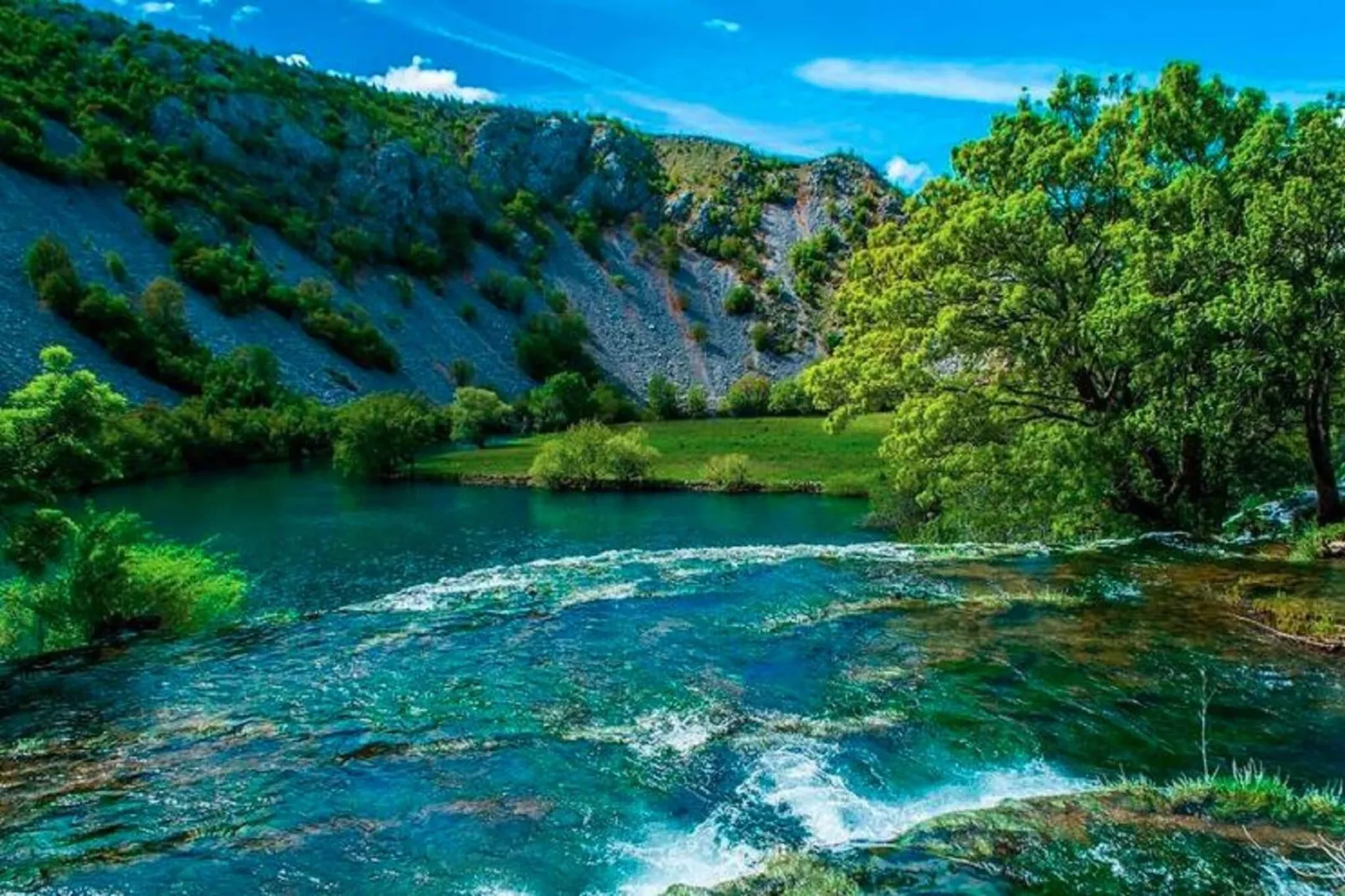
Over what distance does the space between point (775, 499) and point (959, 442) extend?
4427cm

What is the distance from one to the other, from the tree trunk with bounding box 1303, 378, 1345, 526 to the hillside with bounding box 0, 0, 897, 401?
10307 centimetres

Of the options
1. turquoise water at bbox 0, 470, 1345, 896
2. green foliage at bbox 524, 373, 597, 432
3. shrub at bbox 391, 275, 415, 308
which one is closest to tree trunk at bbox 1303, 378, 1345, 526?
turquoise water at bbox 0, 470, 1345, 896

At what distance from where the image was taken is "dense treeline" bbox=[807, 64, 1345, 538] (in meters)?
23.8

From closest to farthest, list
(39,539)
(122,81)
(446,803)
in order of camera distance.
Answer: (446,803), (39,539), (122,81)

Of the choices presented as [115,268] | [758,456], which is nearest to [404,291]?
[115,268]

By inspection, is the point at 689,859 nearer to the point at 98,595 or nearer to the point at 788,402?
the point at 98,595

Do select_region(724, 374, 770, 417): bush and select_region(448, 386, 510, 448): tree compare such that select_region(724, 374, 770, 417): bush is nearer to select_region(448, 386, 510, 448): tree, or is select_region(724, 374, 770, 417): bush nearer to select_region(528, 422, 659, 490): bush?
select_region(448, 386, 510, 448): tree

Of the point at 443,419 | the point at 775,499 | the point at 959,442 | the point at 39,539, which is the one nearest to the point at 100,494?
the point at 443,419

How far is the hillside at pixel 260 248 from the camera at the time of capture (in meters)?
115

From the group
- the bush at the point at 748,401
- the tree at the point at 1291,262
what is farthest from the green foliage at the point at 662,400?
the tree at the point at 1291,262

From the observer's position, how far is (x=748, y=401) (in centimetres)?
15875

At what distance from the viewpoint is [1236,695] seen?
48.6 feet

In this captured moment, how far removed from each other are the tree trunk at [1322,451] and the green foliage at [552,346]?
137m

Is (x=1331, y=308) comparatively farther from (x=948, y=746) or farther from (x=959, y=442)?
(x=948, y=746)
